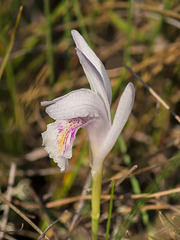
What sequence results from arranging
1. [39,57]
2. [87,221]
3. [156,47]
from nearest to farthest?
[87,221], [39,57], [156,47]

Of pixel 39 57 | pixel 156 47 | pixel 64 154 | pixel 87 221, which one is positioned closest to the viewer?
pixel 64 154

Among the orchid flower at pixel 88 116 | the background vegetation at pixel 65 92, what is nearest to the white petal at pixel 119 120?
the orchid flower at pixel 88 116

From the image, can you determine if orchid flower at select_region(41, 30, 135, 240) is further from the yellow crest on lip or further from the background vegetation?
the background vegetation

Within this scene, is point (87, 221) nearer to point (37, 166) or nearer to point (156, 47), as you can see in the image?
point (37, 166)

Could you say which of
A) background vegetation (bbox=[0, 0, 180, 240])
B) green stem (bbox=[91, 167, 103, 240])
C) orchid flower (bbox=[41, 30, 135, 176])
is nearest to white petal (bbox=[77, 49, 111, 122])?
orchid flower (bbox=[41, 30, 135, 176])

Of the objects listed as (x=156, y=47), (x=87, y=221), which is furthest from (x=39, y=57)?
(x=87, y=221)

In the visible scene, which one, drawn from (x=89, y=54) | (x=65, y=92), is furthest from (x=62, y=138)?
(x=65, y=92)

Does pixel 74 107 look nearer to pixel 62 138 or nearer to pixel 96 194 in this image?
pixel 62 138
